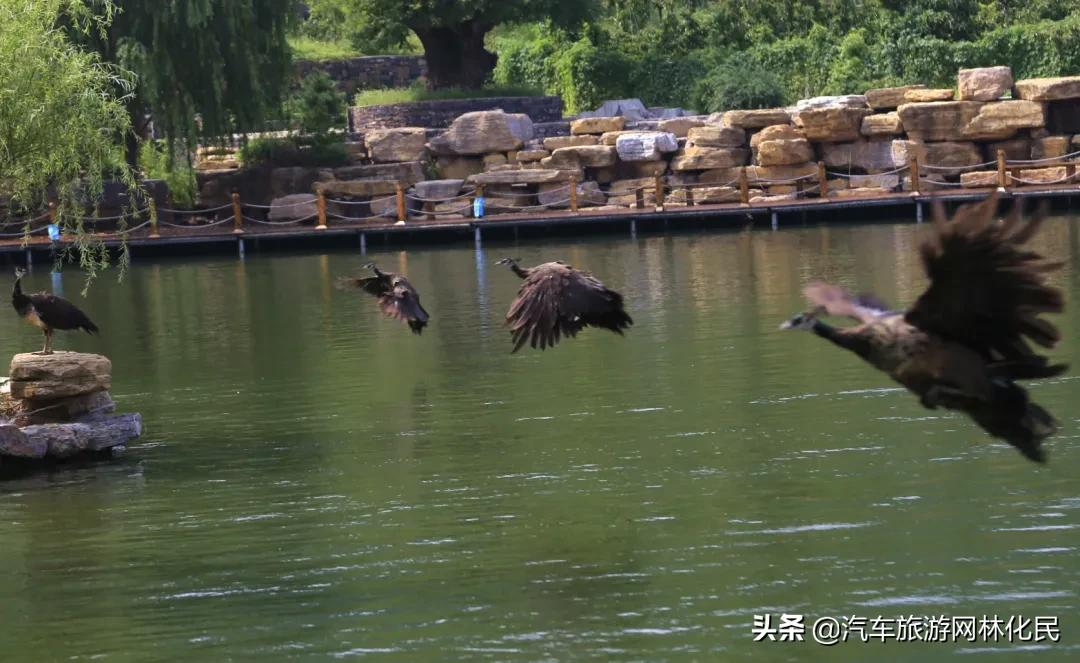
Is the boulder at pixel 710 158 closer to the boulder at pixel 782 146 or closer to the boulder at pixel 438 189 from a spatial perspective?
the boulder at pixel 782 146

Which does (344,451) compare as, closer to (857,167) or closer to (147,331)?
(147,331)

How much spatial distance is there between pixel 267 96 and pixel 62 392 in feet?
74.0

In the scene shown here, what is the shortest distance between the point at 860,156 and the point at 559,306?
25.5m

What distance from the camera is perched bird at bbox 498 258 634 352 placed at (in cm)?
1158

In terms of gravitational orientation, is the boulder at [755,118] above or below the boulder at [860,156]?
above

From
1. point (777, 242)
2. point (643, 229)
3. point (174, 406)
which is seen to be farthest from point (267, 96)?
point (174, 406)

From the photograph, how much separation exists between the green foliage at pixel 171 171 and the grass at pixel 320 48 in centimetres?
584

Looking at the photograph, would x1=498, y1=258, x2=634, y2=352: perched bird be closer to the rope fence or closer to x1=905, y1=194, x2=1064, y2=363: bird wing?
x1=905, y1=194, x2=1064, y2=363: bird wing

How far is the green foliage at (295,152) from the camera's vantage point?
36625 mm

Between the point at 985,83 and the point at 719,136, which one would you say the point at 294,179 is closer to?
the point at 719,136

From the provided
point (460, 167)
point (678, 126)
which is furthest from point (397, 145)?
point (678, 126)

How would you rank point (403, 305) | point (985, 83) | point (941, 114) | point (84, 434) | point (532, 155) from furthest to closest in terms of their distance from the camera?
1. point (532, 155)
2. point (941, 114)
3. point (985, 83)
4. point (403, 305)
5. point (84, 434)

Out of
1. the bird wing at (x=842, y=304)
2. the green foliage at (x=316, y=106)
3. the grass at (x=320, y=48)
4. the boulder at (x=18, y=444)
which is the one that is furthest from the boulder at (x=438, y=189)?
the bird wing at (x=842, y=304)

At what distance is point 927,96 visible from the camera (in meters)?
35.3
